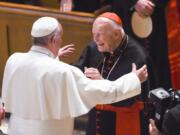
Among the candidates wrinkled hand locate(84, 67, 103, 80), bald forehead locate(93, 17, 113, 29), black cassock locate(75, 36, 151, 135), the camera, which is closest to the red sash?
black cassock locate(75, 36, 151, 135)

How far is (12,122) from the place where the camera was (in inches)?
165

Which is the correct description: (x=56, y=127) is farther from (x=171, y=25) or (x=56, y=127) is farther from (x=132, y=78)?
(x=171, y=25)

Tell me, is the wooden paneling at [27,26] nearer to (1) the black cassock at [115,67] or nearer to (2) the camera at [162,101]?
(1) the black cassock at [115,67]

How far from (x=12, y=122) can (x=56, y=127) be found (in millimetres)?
335

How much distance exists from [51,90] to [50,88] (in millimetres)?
15

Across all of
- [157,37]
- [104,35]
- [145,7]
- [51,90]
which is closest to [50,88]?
[51,90]

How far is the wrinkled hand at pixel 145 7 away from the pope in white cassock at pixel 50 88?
4.90 ft

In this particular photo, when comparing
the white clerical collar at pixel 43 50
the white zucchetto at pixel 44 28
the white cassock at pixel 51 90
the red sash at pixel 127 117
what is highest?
the white zucchetto at pixel 44 28

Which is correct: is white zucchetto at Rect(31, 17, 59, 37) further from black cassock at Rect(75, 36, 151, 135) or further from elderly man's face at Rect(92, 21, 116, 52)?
black cassock at Rect(75, 36, 151, 135)

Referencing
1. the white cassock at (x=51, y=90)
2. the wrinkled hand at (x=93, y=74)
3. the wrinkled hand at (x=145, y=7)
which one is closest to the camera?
the white cassock at (x=51, y=90)

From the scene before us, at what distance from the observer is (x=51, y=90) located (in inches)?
155

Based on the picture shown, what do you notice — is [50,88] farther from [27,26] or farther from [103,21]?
[27,26]

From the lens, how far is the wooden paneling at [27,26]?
6473mm

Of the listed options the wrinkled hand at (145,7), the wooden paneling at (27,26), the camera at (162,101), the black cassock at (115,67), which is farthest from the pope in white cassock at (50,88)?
the wooden paneling at (27,26)
